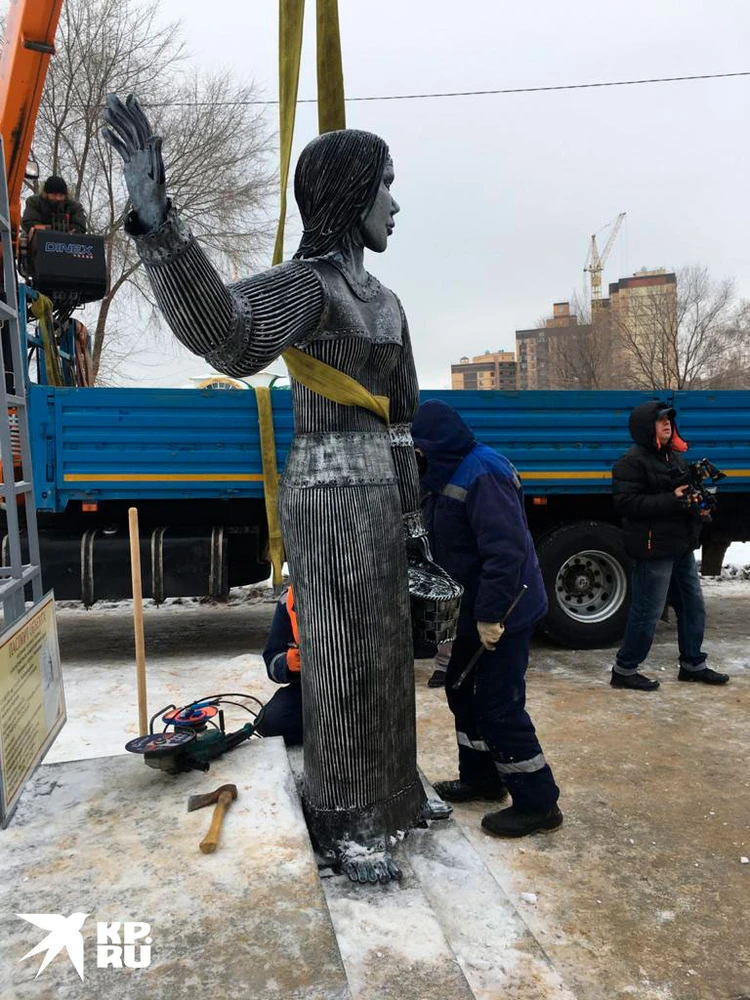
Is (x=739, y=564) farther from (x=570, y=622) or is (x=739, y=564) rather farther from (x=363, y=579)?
(x=363, y=579)

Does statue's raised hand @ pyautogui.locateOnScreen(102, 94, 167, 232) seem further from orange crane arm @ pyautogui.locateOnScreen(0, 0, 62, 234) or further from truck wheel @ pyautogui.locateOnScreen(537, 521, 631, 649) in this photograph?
truck wheel @ pyautogui.locateOnScreen(537, 521, 631, 649)

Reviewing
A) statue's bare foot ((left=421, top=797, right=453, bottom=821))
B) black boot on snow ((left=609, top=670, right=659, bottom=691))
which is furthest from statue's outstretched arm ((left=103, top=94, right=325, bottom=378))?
black boot on snow ((left=609, top=670, right=659, bottom=691))

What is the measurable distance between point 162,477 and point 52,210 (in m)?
2.25

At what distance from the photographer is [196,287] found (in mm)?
1747

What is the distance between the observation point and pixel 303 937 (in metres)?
1.61

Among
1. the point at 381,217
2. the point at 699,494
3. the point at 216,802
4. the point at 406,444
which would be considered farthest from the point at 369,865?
the point at 699,494

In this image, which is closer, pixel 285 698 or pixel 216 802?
pixel 216 802

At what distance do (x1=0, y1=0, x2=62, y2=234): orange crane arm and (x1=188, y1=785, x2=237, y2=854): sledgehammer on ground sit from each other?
14.9 ft

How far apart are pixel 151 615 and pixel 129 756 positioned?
4.84 metres

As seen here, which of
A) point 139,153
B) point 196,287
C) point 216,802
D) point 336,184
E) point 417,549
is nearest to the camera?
point 139,153

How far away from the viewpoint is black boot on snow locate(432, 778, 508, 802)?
127 inches

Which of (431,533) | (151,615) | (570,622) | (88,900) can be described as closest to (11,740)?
(88,900)

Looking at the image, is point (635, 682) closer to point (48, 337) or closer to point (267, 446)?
point (267, 446)

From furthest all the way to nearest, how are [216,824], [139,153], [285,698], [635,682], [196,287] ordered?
[635,682], [285,698], [216,824], [196,287], [139,153]
